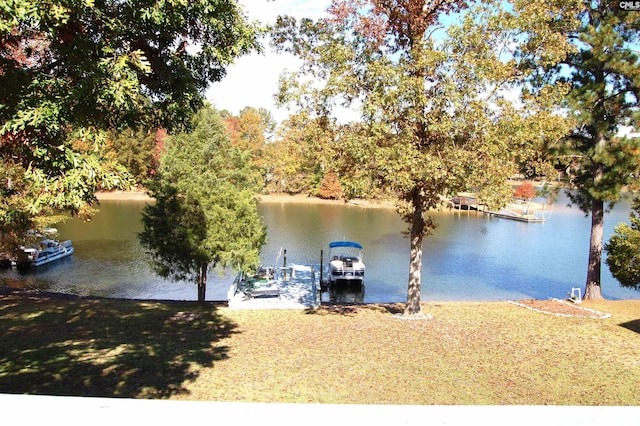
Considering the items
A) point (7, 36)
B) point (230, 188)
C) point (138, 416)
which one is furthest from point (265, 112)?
point (138, 416)

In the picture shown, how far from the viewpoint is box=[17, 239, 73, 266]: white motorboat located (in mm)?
25409

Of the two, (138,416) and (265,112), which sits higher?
(265,112)

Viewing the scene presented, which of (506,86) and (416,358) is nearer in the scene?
(416,358)

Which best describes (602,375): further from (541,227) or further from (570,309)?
(541,227)

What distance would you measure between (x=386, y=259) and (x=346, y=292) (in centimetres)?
672

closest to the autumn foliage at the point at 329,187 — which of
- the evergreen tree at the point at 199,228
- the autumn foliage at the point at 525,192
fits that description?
the autumn foliage at the point at 525,192

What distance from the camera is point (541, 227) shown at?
4406cm

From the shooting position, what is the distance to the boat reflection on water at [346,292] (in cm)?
2145

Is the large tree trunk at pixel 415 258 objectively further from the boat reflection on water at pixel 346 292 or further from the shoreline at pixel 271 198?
the shoreline at pixel 271 198

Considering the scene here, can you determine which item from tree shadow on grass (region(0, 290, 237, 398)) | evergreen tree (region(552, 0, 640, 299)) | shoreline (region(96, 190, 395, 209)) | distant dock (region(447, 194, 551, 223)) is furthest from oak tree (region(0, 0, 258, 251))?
shoreline (region(96, 190, 395, 209))

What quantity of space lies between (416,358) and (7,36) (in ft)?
28.4

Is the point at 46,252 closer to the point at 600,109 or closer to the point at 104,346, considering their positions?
the point at 104,346

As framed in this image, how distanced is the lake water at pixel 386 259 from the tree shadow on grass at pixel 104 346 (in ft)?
25.9

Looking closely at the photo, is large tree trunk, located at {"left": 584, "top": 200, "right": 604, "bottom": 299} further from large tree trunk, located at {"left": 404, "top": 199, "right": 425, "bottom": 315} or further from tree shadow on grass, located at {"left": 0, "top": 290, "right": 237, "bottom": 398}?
tree shadow on grass, located at {"left": 0, "top": 290, "right": 237, "bottom": 398}
